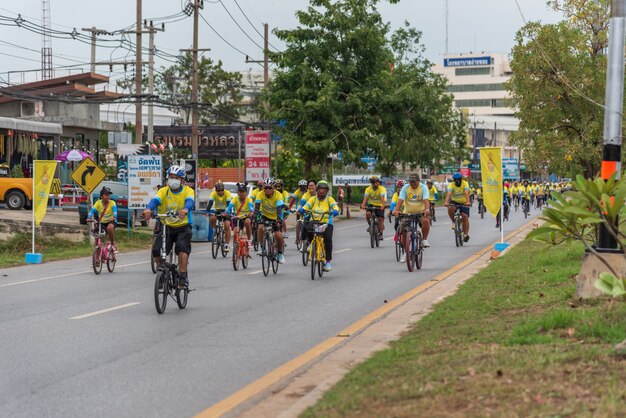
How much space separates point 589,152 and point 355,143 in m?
17.1

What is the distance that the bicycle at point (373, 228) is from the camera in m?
28.1

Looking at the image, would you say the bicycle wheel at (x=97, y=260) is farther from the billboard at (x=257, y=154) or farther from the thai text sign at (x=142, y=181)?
the billboard at (x=257, y=154)

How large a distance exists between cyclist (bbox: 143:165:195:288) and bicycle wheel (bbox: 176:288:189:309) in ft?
0.43

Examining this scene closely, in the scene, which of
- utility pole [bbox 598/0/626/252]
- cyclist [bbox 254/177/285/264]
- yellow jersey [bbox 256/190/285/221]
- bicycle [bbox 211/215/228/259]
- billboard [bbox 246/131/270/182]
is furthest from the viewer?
billboard [bbox 246/131/270/182]

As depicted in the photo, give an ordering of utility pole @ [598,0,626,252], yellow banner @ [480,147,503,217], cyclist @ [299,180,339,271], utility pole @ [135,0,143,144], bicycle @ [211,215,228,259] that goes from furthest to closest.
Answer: utility pole @ [135,0,143,144] < bicycle @ [211,215,228,259] < yellow banner @ [480,147,503,217] < cyclist @ [299,180,339,271] < utility pole @ [598,0,626,252]

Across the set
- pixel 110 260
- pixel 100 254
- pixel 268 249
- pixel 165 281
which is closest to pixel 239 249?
pixel 268 249

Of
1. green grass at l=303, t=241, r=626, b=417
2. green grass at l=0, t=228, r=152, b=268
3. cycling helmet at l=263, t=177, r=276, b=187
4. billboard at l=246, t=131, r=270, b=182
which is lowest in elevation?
green grass at l=0, t=228, r=152, b=268

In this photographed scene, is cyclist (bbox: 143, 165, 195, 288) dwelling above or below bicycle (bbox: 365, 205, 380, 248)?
above

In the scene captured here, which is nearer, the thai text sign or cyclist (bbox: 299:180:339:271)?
cyclist (bbox: 299:180:339:271)

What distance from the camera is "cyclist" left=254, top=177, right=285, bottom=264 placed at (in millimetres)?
19719

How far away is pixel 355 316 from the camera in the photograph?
42.5 ft

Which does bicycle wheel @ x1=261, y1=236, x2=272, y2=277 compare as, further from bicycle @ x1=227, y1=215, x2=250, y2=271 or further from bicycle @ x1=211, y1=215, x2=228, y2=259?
bicycle @ x1=211, y1=215, x2=228, y2=259

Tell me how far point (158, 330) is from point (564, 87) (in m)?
25.1

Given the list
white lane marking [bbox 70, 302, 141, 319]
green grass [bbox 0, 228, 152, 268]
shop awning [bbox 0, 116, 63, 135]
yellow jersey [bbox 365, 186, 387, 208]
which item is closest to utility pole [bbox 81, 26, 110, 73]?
shop awning [bbox 0, 116, 63, 135]
